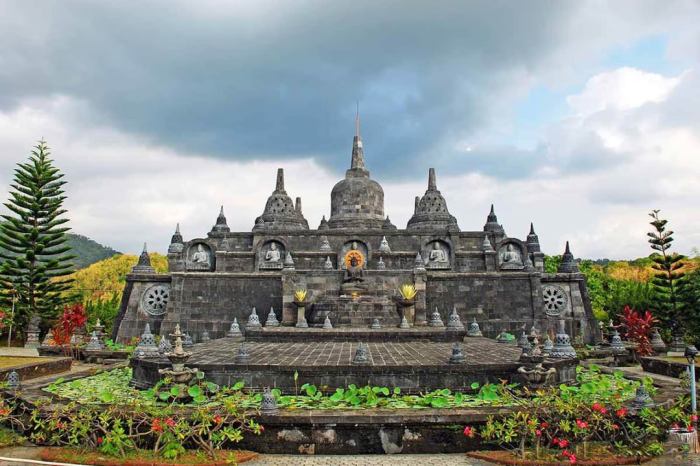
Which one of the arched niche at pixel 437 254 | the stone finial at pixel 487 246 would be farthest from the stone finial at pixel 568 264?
the arched niche at pixel 437 254

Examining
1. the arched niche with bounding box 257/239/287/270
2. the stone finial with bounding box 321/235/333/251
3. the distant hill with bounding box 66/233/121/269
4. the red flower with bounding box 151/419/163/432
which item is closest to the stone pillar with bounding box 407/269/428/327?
the stone finial with bounding box 321/235/333/251

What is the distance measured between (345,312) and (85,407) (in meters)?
10.2

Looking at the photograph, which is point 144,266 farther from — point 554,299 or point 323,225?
point 554,299

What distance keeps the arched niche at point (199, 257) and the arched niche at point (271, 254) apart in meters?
2.33

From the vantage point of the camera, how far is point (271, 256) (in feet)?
75.8

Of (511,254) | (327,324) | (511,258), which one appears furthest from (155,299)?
(511,254)

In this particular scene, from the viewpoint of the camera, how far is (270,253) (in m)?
23.2

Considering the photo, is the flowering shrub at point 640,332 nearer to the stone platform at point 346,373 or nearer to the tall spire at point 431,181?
the stone platform at point 346,373

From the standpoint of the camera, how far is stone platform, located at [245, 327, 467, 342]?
1379 cm

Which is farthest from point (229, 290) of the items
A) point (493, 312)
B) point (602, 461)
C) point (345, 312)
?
point (602, 461)

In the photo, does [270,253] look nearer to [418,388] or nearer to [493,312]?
[493,312]

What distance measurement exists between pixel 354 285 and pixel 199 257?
9.11 m

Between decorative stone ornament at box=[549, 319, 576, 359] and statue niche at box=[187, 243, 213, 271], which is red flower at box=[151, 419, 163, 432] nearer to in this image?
decorative stone ornament at box=[549, 319, 576, 359]

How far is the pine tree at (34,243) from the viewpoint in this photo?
21.1 metres
